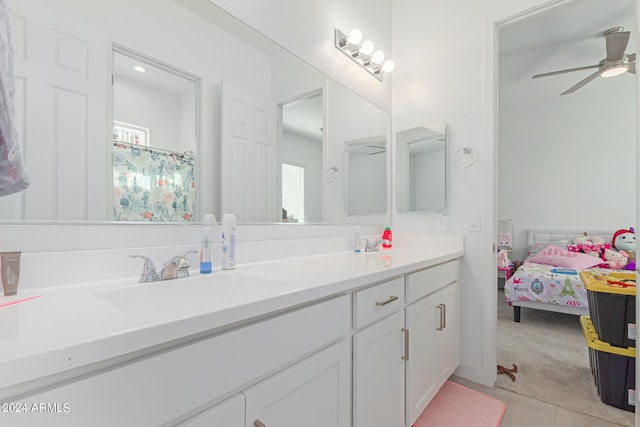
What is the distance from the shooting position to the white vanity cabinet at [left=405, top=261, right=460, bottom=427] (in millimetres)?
1334

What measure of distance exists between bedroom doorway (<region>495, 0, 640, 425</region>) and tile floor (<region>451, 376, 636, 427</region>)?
1759 mm

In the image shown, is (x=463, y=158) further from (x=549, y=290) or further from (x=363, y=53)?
(x=549, y=290)

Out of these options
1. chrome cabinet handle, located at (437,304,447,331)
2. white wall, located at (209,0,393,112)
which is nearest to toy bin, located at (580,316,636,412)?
chrome cabinet handle, located at (437,304,447,331)

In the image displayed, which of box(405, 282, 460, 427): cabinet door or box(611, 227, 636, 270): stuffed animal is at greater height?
box(611, 227, 636, 270): stuffed animal

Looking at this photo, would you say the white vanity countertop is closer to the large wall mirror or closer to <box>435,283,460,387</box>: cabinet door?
the large wall mirror

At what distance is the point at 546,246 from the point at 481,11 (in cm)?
353

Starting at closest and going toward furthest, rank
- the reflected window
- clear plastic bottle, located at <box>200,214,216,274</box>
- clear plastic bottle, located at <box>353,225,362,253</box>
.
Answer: clear plastic bottle, located at <box>200,214,216,274</box>, the reflected window, clear plastic bottle, located at <box>353,225,362,253</box>

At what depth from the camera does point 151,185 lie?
1.07 m

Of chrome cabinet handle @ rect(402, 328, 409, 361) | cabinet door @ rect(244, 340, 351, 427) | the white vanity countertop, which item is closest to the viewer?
the white vanity countertop

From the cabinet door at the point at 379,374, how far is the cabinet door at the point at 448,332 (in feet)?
1.46

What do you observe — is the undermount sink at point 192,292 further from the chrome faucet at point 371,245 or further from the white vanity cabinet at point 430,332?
the chrome faucet at point 371,245

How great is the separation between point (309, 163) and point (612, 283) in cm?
179

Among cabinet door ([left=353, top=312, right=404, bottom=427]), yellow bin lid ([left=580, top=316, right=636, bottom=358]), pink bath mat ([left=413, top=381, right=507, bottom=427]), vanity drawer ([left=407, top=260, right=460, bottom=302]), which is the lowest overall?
pink bath mat ([left=413, top=381, right=507, bottom=427])

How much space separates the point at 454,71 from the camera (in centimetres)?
202
